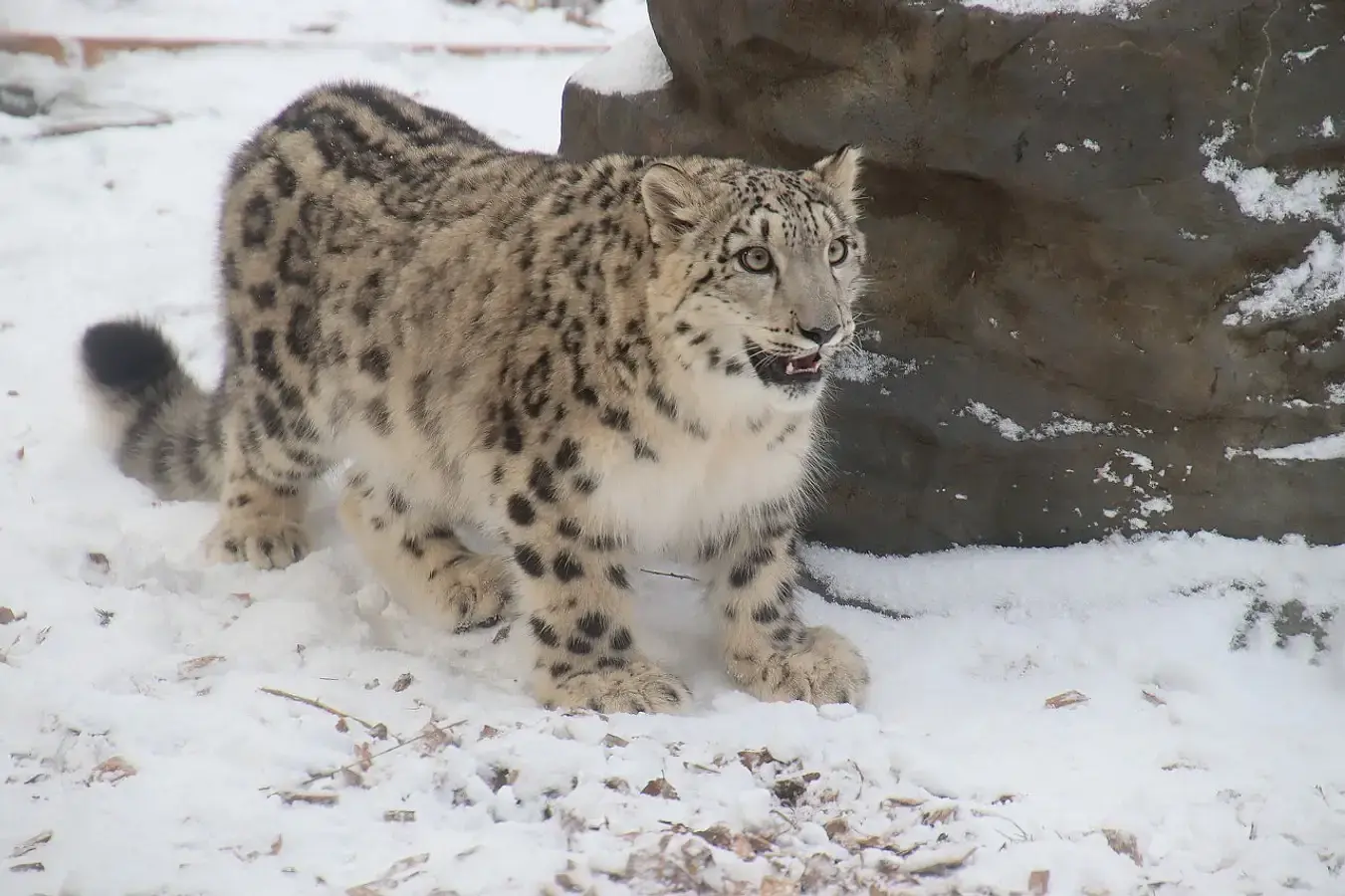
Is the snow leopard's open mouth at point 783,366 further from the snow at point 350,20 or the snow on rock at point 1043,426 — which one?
the snow at point 350,20

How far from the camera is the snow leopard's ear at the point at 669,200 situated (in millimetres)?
3887

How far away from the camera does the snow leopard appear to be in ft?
12.9

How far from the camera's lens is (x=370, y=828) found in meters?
3.34

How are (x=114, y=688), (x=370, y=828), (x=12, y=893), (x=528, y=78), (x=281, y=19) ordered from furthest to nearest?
(x=281, y=19)
(x=528, y=78)
(x=114, y=688)
(x=370, y=828)
(x=12, y=893)

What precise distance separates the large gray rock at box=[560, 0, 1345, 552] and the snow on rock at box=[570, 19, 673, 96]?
27 centimetres

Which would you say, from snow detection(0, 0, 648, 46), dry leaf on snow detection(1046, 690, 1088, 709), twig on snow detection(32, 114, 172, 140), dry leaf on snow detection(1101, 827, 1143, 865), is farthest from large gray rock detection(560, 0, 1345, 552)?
snow detection(0, 0, 648, 46)

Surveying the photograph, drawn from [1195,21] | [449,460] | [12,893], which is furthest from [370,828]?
[1195,21]

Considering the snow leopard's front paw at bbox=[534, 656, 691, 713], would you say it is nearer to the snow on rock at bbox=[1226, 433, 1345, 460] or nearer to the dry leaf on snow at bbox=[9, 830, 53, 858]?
the dry leaf on snow at bbox=[9, 830, 53, 858]

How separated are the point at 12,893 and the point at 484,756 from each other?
1135 mm

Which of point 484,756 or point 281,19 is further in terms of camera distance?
point 281,19

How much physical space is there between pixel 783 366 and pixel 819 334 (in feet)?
0.59

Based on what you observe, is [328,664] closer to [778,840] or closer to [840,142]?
[778,840]

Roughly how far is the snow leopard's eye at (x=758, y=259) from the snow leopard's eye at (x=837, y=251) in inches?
7.7

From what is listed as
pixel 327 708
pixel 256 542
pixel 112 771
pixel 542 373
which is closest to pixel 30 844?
pixel 112 771
